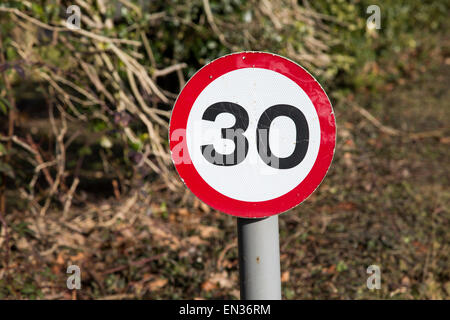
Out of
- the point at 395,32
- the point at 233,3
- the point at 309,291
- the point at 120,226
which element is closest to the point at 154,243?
the point at 120,226

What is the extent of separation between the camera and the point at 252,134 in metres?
1.78

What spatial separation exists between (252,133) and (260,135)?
1.0 inches

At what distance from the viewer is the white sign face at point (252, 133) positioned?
179cm

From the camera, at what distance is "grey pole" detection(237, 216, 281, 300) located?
1.83m

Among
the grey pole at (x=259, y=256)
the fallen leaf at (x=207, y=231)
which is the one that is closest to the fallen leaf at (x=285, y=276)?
the fallen leaf at (x=207, y=231)

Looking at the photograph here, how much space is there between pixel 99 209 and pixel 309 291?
163cm

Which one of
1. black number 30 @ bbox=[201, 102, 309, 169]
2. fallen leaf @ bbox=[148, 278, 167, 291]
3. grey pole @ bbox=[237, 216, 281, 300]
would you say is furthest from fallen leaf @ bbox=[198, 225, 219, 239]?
black number 30 @ bbox=[201, 102, 309, 169]

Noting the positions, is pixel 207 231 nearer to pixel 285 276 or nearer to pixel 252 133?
pixel 285 276

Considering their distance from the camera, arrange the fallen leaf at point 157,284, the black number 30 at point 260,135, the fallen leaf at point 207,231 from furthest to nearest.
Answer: the fallen leaf at point 207,231, the fallen leaf at point 157,284, the black number 30 at point 260,135

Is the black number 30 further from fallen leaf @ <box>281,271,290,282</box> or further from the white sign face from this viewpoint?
fallen leaf @ <box>281,271,290,282</box>

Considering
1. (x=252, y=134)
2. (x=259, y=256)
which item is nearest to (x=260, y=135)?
(x=252, y=134)

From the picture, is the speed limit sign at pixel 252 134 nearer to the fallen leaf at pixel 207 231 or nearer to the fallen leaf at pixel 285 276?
the fallen leaf at pixel 285 276

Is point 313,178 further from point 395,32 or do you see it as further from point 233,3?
point 395,32

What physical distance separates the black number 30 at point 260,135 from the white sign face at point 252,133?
0.4 inches
